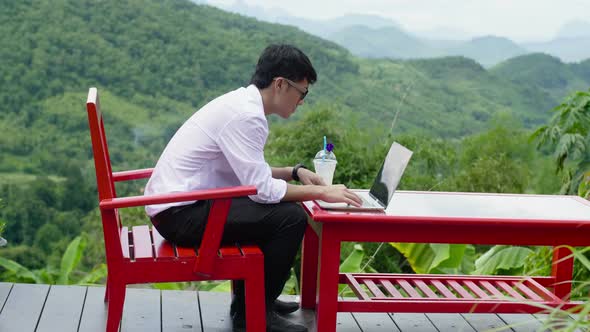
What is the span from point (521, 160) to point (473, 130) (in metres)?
2.30

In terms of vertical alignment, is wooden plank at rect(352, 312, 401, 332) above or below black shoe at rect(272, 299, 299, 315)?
below

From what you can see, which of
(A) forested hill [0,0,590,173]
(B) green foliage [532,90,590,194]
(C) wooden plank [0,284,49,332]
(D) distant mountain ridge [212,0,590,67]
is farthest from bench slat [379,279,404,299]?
(D) distant mountain ridge [212,0,590,67]

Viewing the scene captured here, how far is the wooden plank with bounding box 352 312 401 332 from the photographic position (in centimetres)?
314

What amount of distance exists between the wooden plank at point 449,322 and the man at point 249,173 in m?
0.78

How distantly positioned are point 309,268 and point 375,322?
0.35 metres

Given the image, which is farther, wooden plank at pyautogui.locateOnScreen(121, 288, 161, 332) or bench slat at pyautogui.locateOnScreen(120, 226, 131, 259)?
wooden plank at pyautogui.locateOnScreen(121, 288, 161, 332)

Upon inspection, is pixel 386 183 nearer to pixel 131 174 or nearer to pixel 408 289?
pixel 408 289

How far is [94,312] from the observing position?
3.14 meters

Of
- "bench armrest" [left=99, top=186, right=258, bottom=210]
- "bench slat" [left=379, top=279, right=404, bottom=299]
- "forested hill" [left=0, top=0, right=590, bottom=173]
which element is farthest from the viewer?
"forested hill" [left=0, top=0, right=590, bottom=173]

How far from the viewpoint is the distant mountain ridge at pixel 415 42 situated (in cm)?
1977

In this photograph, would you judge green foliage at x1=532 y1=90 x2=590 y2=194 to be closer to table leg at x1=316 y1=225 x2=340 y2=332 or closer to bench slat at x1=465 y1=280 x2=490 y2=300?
bench slat at x1=465 y1=280 x2=490 y2=300

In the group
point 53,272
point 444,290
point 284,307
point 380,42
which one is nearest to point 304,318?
point 284,307

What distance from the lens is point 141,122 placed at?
54.3 feet

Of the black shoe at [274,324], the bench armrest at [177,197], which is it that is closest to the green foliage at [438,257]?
the black shoe at [274,324]
